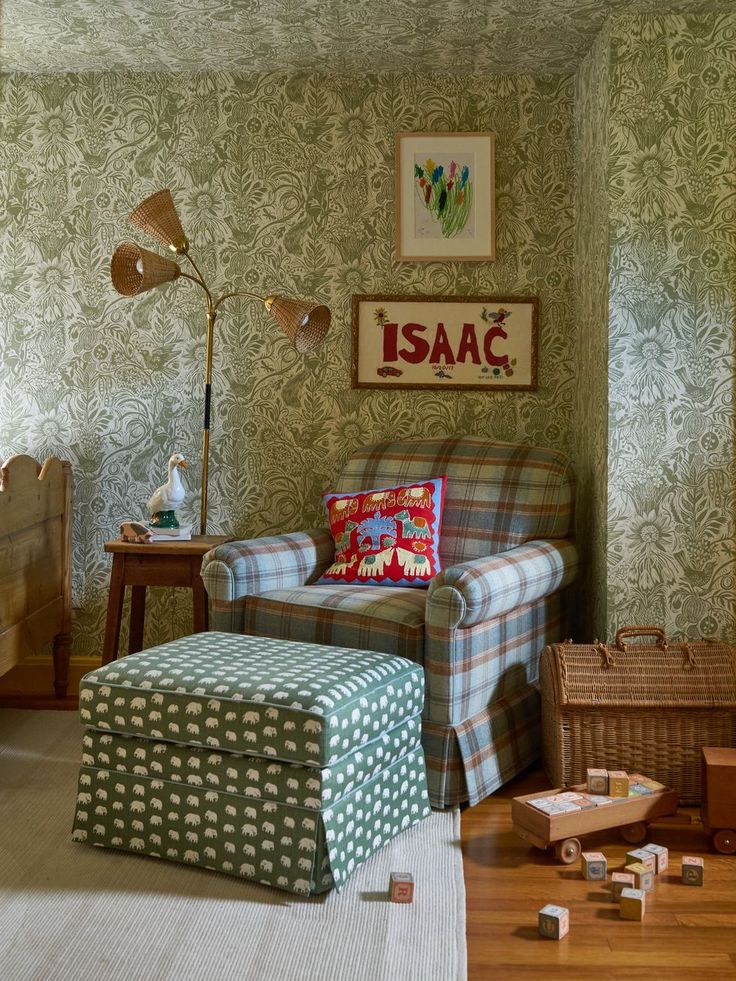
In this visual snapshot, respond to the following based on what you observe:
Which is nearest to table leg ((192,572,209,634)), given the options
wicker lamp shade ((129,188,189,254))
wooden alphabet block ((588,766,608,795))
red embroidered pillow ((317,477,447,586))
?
red embroidered pillow ((317,477,447,586))

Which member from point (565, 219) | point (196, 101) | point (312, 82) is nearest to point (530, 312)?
point (565, 219)

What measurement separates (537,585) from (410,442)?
887 mm

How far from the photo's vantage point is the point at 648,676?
257 centimetres

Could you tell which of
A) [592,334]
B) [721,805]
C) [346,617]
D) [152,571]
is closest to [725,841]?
[721,805]

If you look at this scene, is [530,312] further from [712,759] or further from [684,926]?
[684,926]

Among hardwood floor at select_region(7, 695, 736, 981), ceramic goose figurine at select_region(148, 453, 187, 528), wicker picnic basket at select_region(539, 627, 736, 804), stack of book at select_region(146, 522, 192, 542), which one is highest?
ceramic goose figurine at select_region(148, 453, 187, 528)

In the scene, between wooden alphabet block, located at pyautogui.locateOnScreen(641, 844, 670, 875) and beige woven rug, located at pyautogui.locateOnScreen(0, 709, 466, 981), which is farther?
wooden alphabet block, located at pyautogui.locateOnScreen(641, 844, 670, 875)

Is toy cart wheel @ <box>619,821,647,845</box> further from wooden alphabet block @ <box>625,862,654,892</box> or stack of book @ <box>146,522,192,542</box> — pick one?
stack of book @ <box>146,522,192,542</box>

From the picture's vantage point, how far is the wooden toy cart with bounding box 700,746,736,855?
2285 millimetres

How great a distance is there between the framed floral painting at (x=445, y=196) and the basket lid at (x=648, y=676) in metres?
1.64

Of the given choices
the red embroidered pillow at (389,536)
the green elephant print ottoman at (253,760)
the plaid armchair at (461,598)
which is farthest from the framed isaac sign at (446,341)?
the green elephant print ottoman at (253,760)

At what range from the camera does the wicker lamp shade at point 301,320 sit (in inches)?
131

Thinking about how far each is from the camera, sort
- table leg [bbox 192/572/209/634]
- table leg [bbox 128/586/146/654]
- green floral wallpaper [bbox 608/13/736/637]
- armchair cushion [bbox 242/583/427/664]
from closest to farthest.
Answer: armchair cushion [bbox 242/583/427/664], green floral wallpaper [bbox 608/13/736/637], table leg [bbox 192/572/209/634], table leg [bbox 128/586/146/654]

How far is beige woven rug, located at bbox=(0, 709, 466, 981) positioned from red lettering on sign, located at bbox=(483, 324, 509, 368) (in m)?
1.76
